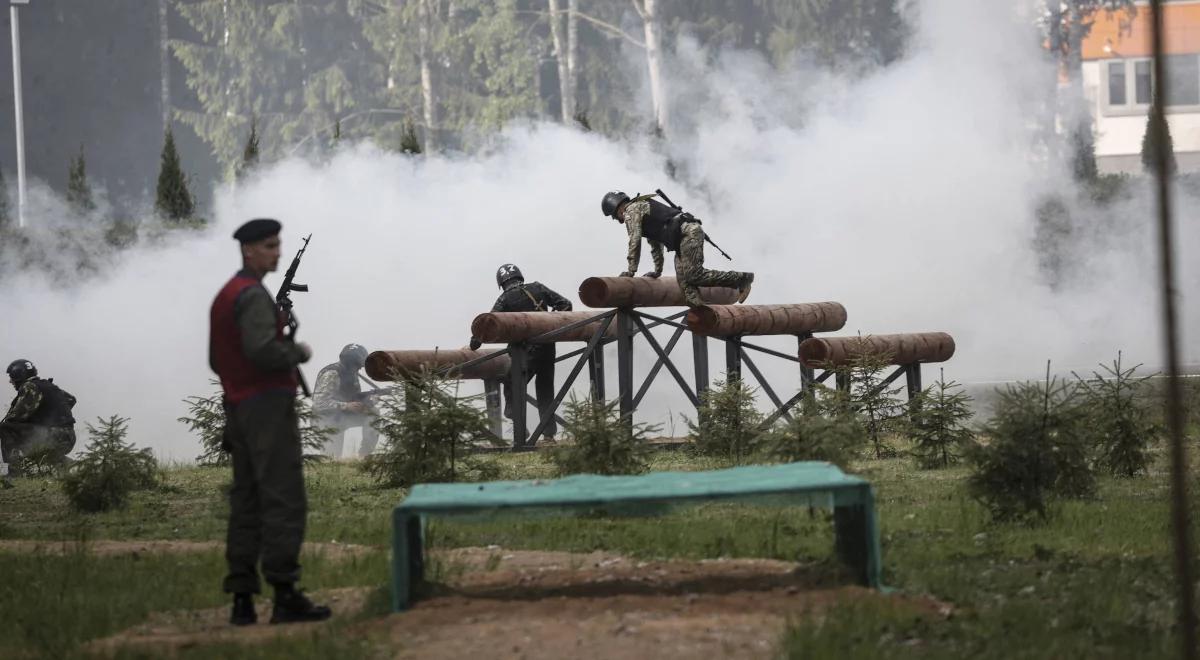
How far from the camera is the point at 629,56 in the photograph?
55.2 meters

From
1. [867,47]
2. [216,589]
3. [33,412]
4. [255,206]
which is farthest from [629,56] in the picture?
[216,589]

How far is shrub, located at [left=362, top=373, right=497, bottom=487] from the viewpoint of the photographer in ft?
48.0

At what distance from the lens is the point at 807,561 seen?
1020 centimetres

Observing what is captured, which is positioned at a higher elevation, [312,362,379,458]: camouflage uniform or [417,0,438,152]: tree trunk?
[417,0,438,152]: tree trunk

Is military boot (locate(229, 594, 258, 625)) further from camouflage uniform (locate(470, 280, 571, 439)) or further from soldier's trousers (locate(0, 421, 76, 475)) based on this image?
soldier's trousers (locate(0, 421, 76, 475))

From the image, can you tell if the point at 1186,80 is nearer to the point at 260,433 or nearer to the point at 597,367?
the point at 597,367

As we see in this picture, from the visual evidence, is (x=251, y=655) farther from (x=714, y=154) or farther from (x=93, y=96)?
(x=93, y=96)

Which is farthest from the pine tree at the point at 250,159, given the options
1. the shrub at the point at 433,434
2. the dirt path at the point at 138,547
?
the dirt path at the point at 138,547

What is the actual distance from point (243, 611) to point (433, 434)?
18.6 ft

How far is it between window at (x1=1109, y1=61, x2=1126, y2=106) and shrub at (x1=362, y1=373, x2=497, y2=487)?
134 feet

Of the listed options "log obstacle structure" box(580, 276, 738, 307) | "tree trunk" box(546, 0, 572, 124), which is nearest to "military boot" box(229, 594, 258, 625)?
"log obstacle structure" box(580, 276, 738, 307)

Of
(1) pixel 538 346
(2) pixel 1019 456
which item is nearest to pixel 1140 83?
(1) pixel 538 346

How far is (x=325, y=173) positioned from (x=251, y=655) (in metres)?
22.8

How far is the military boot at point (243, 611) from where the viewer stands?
9.04 meters
